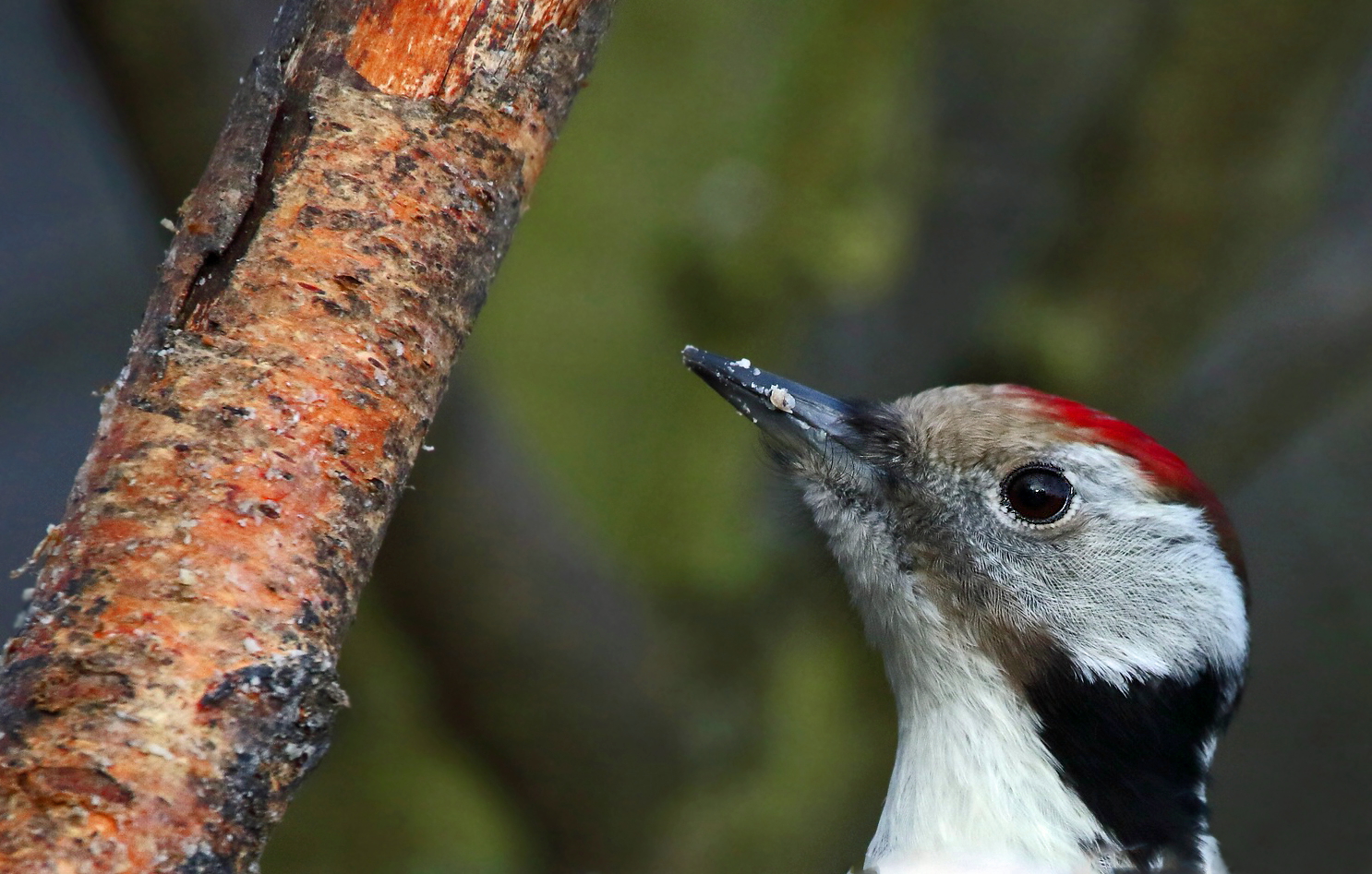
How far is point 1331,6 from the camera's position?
16.5 ft

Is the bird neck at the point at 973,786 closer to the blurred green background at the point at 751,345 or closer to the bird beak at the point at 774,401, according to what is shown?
the bird beak at the point at 774,401

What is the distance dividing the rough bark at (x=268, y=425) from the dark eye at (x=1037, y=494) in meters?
1.51

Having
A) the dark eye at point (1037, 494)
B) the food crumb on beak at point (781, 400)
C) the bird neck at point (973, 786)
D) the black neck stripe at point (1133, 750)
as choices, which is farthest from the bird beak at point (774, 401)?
the black neck stripe at point (1133, 750)

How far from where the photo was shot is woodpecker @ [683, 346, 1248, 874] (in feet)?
10.4

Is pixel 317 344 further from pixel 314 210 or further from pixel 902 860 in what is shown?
pixel 902 860

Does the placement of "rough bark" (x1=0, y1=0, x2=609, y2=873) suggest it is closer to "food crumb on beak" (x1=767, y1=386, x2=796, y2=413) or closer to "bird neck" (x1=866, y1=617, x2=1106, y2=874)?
"food crumb on beak" (x1=767, y1=386, x2=796, y2=413)

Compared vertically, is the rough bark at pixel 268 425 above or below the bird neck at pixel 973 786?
above

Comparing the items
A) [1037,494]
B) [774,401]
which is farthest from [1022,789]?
[774,401]

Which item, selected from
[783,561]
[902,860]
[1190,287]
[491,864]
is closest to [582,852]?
[491,864]

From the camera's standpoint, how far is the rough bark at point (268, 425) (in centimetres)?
171

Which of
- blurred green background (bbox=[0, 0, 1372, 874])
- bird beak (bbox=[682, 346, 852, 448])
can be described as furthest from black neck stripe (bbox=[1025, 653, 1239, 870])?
blurred green background (bbox=[0, 0, 1372, 874])

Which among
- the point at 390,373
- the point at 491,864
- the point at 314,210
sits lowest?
the point at 491,864

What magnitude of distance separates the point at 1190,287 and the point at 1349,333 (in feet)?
1.88

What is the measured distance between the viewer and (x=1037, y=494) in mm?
3381
